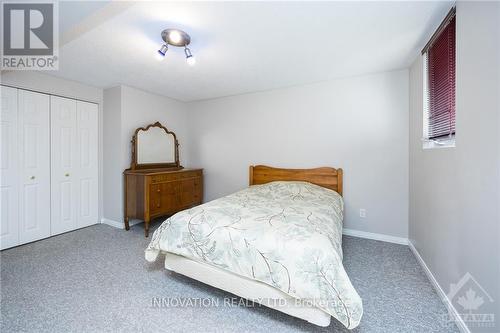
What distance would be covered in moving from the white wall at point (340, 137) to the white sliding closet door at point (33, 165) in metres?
2.49

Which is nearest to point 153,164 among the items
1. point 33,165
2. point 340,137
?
point 33,165

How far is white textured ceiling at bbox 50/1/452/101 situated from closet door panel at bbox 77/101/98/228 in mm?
523

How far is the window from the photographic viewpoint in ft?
5.54

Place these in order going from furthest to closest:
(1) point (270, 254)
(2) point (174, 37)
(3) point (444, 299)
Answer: (2) point (174, 37)
(3) point (444, 299)
(1) point (270, 254)

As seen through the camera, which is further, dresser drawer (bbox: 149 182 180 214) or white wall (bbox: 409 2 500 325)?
dresser drawer (bbox: 149 182 180 214)

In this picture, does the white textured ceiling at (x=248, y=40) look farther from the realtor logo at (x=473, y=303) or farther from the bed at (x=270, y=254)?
the realtor logo at (x=473, y=303)

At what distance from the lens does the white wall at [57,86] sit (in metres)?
2.65

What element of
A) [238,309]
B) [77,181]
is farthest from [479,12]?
[77,181]

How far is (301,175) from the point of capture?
10.7 ft

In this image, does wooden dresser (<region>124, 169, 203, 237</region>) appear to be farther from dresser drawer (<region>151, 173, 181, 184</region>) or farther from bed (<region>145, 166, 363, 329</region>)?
bed (<region>145, 166, 363, 329</region>)

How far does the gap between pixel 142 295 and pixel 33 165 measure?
2.46 m

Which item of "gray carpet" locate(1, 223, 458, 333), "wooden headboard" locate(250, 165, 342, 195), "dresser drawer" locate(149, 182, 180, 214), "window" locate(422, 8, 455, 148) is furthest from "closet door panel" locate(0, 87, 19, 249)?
"window" locate(422, 8, 455, 148)

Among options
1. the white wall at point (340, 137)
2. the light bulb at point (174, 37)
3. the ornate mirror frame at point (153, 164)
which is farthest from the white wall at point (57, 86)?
the light bulb at point (174, 37)

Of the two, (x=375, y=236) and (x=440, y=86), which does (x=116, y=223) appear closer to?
(x=375, y=236)
